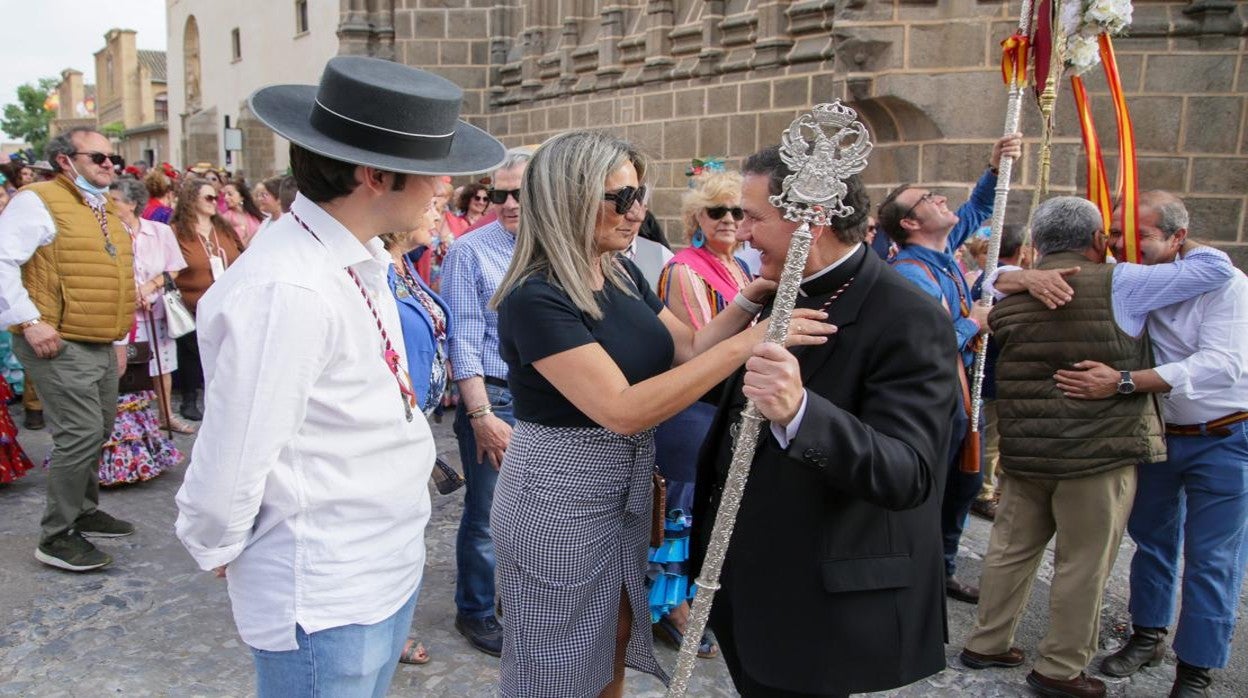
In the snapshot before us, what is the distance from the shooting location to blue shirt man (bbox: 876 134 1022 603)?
162 inches

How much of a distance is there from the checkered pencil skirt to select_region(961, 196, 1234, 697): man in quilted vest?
1.75 m

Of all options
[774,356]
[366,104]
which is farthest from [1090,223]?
[366,104]

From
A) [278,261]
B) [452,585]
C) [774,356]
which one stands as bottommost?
[452,585]

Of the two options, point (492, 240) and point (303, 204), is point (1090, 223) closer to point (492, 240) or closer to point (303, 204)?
point (492, 240)

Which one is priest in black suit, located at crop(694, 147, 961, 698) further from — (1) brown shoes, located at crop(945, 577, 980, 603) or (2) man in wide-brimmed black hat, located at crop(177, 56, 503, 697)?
(1) brown shoes, located at crop(945, 577, 980, 603)

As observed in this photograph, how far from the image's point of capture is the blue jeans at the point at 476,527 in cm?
353

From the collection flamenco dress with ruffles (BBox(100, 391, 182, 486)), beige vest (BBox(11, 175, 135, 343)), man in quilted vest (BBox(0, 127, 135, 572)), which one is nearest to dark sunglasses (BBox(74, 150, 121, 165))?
man in quilted vest (BBox(0, 127, 135, 572))

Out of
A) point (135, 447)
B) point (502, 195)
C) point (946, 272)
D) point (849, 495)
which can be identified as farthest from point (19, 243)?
point (946, 272)

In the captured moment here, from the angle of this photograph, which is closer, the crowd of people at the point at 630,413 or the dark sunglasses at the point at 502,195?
the crowd of people at the point at 630,413

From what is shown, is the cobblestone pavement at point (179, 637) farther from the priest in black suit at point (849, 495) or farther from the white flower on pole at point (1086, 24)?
the white flower on pole at point (1086, 24)

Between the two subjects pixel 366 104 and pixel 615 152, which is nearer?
pixel 366 104

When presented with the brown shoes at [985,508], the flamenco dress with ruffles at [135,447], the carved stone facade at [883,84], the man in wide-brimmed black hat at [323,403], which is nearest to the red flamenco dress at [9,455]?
the flamenco dress with ruffles at [135,447]

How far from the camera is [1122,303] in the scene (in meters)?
3.26

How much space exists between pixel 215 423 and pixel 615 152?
1.17 meters
